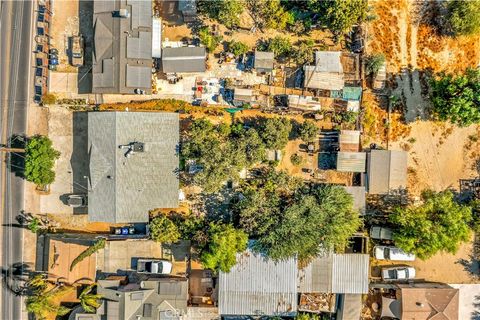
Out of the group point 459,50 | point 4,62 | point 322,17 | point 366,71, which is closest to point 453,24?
point 459,50

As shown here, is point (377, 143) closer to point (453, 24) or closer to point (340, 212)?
point (340, 212)

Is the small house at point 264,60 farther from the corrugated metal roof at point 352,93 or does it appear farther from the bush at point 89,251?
the bush at point 89,251

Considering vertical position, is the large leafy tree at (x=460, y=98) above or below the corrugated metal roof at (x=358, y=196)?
above

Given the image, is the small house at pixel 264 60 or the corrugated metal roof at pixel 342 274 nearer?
the corrugated metal roof at pixel 342 274

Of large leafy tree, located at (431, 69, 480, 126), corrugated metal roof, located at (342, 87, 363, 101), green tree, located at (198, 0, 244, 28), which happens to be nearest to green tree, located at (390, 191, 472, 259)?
large leafy tree, located at (431, 69, 480, 126)

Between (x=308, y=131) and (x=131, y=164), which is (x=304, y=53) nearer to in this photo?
(x=308, y=131)

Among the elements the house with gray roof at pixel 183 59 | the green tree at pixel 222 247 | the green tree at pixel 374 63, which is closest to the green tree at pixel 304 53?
the green tree at pixel 374 63

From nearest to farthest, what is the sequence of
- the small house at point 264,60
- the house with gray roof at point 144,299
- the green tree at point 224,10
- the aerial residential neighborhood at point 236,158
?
the house with gray roof at point 144,299, the aerial residential neighborhood at point 236,158, the green tree at point 224,10, the small house at point 264,60
